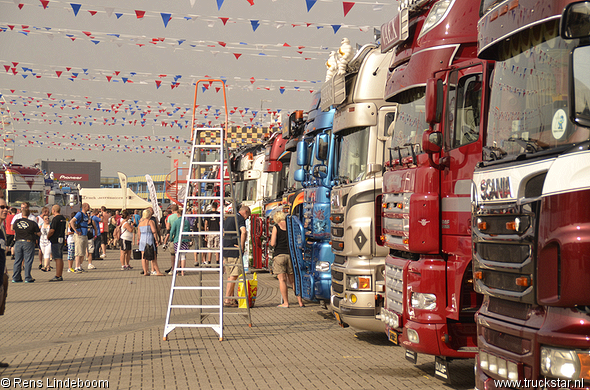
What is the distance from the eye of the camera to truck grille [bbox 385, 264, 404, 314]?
24.1ft

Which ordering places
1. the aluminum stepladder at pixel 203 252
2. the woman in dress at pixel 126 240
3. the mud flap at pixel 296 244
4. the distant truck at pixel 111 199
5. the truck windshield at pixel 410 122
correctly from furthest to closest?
the distant truck at pixel 111 199 < the woman in dress at pixel 126 240 < the mud flap at pixel 296 244 < the aluminum stepladder at pixel 203 252 < the truck windshield at pixel 410 122

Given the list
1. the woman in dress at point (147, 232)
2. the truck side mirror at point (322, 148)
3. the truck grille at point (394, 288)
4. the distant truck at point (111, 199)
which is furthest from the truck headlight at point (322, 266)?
the distant truck at point (111, 199)

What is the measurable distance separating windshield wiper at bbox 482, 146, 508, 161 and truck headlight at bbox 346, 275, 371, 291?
13.5ft

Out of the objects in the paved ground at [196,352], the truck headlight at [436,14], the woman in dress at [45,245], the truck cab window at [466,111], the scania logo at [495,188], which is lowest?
the paved ground at [196,352]

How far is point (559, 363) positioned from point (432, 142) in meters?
3.25

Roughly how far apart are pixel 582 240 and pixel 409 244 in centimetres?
334

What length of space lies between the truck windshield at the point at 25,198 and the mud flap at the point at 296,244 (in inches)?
973

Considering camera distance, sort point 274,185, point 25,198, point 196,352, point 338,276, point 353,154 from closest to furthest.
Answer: point 196,352, point 338,276, point 353,154, point 274,185, point 25,198

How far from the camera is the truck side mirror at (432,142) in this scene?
683 centimetres

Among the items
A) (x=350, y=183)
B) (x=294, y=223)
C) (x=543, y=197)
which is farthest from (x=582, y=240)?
(x=294, y=223)

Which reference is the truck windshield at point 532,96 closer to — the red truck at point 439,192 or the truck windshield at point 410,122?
the red truck at point 439,192

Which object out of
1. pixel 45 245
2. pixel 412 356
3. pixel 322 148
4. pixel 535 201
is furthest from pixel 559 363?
pixel 45 245

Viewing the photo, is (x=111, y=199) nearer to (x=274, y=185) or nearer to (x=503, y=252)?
(x=274, y=185)

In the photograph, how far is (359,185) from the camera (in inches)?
366
